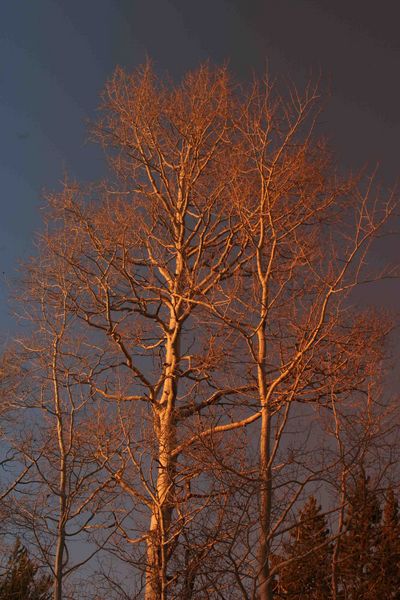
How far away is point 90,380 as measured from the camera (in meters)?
11.8

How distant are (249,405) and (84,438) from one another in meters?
2.77

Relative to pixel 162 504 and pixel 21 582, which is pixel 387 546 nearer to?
pixel 162 504

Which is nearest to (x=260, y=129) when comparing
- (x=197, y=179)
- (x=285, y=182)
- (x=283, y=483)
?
(x=285, y=182)

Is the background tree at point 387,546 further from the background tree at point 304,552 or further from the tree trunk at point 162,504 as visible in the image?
the tree trunk at point 162,504

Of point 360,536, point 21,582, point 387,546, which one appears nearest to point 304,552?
point 360,536

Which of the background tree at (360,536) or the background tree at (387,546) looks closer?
the background tree at (360,536)

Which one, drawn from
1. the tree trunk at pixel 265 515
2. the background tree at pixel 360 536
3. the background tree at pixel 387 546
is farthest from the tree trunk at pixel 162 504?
the background tree at pixel 387 546

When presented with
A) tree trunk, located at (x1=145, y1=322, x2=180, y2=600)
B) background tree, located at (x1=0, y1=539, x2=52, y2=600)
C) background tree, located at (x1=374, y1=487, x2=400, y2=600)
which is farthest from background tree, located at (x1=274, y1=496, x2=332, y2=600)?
background tree, located at (x1=0, y1=539, x2=52, y2=600)

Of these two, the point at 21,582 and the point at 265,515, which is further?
the point at 21,582

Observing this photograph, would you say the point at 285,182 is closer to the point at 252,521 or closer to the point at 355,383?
the point at 355,383

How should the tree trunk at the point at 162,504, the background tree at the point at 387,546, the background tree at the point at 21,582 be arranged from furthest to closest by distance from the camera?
the background tree at the point at 21,582 → the tree trunk at the point at 162,504 → the background tree at the point at 387,546

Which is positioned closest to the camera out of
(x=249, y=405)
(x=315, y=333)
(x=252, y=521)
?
(x=252, y=521)

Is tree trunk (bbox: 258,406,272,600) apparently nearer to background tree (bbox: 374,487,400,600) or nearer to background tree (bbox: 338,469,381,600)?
background tree (bbox: 338,469,381,600)

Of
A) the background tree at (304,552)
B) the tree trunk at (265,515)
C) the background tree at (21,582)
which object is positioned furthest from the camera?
the background tree at (21,582)
